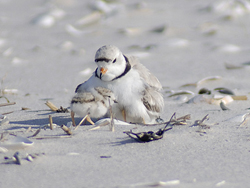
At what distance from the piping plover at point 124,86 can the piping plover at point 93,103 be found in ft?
0.22

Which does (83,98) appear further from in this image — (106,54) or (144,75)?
(144,75)

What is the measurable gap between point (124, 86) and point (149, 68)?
99.8 inches

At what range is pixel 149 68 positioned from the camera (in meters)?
5.55

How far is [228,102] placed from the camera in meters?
3.85

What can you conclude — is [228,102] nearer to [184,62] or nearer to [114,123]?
[114,123]

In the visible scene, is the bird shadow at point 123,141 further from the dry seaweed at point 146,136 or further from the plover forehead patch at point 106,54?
the plover forehead patch at point 106,54

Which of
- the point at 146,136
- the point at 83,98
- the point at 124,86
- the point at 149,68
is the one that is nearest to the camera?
the point at 146,136

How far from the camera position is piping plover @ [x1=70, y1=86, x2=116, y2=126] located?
9.55ft

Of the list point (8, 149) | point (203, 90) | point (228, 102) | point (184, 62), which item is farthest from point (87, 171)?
point (184, 62)

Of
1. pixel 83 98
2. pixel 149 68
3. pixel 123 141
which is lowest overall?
pixel 149 68

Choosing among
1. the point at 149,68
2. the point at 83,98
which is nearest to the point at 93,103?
the point at 83,98

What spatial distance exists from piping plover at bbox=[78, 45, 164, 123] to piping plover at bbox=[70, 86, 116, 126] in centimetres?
7

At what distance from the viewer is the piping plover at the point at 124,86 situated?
3029mm

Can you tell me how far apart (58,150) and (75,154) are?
0.37ft
